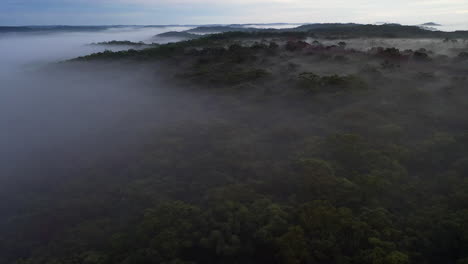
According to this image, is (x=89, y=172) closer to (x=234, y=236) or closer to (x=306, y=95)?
(x=234, y=236)

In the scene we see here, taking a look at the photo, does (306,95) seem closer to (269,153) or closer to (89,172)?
(269,153)

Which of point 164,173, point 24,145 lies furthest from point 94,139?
point 164,173

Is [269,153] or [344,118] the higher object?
[344,118]

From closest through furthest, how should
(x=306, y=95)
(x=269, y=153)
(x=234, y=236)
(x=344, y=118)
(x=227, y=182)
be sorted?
(x=234, y=236), (x=227, y=182), (x=269, y=153), (x=344, y=118), (x=306, y=95)

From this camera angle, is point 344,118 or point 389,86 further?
point 389,86

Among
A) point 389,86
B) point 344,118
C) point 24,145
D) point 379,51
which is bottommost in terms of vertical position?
point 24,145

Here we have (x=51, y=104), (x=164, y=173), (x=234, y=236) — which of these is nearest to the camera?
(x=234, y=236)
